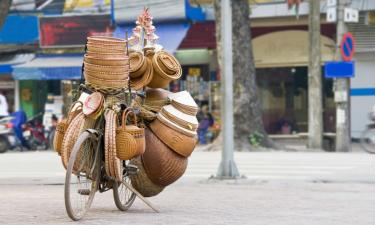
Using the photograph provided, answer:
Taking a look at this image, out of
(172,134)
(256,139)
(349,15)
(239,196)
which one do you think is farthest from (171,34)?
(172,134)

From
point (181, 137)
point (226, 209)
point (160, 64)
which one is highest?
point (160, 64)

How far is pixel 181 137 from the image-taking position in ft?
26.8

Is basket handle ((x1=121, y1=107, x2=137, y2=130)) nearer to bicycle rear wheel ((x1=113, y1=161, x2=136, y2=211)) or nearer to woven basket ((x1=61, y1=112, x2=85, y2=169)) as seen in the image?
woven basket ((x1=61, y1=112, x2=85, y2=169))

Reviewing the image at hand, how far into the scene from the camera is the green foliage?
2062cm

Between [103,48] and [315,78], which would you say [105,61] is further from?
[315,78]

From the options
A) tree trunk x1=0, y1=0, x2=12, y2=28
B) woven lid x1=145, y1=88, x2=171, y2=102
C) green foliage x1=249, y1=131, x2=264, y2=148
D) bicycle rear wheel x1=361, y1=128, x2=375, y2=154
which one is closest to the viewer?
woven lid x1=145, y1=88, x2=171, y2=102

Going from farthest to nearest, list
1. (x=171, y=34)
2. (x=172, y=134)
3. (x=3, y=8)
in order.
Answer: (x=171, y=34) < (x=3, y=8) < (x=172, y=134)

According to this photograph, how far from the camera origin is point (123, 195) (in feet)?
27.7

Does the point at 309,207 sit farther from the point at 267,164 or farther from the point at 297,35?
the point at 297,35

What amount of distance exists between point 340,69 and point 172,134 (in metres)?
13.2

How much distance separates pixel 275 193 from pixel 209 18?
15181 mm

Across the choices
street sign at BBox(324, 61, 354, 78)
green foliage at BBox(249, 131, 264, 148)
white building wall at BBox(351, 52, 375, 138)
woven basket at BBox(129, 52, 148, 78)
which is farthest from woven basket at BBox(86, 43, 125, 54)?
white building wall at BBox(351, 52, 375, 138)

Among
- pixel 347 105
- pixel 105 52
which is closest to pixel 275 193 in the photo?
pixel 105 52

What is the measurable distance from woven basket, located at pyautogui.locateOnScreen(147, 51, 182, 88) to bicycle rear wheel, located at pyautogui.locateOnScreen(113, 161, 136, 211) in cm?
107
